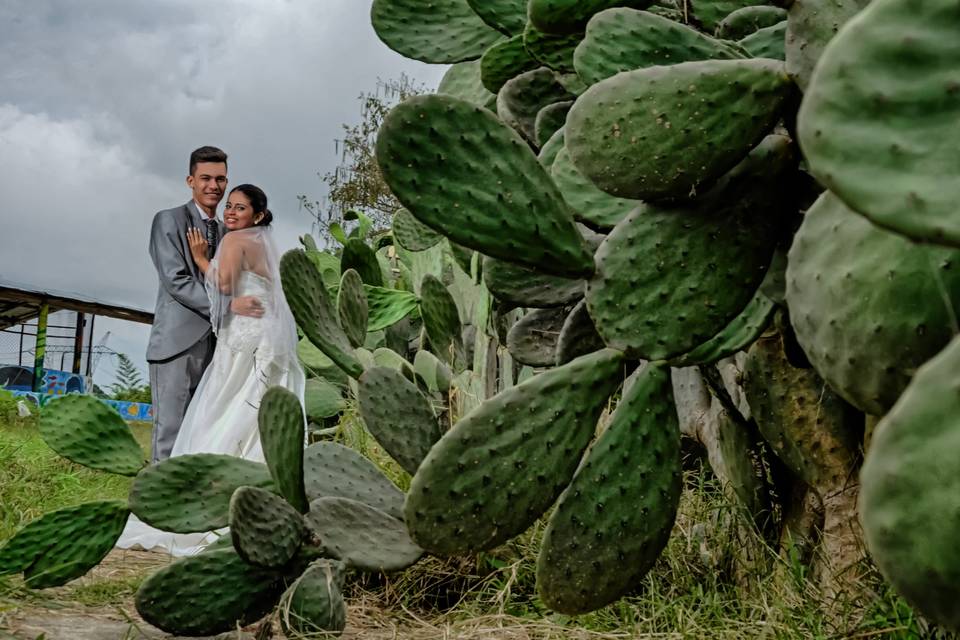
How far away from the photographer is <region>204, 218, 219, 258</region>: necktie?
407cm

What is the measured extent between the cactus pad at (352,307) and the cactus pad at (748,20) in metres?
1.02

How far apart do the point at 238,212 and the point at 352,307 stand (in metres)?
1.82

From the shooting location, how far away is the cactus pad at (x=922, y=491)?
457 millimetres

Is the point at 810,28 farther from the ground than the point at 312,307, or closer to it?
farther from the ground

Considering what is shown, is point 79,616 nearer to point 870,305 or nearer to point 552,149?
point 552,149

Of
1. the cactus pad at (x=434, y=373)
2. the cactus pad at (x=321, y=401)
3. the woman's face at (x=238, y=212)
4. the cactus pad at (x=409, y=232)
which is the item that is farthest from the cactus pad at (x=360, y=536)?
the woman's face at (x=238, y=212)

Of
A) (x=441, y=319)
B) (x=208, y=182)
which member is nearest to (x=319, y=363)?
(x=208, y=182)

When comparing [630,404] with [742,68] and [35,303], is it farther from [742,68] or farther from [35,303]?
[35,303]

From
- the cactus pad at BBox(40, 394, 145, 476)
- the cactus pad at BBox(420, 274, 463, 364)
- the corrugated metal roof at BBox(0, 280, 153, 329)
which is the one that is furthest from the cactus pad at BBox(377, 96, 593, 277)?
the corrugated metal roof at BBox(0, 280, 153, 329)

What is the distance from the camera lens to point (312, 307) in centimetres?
191

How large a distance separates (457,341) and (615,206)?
153 centimetres

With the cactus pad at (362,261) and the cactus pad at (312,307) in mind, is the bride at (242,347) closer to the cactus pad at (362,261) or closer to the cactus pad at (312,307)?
the cactus pad at (362,261)

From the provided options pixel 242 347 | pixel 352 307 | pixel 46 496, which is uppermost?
pixel 352 307

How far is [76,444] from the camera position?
201 centimetres
